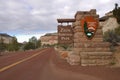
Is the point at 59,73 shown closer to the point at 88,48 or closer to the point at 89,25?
the point at 88,48

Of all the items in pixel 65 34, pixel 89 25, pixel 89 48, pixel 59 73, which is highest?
pixel 89 25

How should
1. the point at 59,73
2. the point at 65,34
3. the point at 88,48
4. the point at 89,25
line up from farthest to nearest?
1. the point at 65,34
2. the point at 89,25
3. the point at 88,48
4. the point at 59,73

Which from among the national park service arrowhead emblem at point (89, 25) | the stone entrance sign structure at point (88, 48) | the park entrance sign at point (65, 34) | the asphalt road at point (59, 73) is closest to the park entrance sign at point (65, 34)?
the park entrance sign at point (65, 34)

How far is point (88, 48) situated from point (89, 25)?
71.7 inches

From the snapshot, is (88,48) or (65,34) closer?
(88,48)

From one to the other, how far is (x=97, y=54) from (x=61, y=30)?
12.7 feet

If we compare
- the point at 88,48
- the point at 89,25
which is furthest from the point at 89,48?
the point at 89,25

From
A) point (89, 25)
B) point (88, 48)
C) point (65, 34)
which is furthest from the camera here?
point (65, 34)

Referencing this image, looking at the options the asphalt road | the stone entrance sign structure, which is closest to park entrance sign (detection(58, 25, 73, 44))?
the stone entrance sign structure

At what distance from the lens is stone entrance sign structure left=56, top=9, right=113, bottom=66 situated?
16.7m

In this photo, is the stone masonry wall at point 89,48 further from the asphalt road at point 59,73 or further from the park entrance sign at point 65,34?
the asphalt road at point 59,73

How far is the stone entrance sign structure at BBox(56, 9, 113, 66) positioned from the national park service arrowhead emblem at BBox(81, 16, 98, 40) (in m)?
0.17

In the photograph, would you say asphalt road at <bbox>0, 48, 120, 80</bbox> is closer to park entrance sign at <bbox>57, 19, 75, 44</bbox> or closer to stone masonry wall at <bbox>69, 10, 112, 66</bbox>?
stone masonry wall at <bbox>69, 10, 112, 66</bbox>

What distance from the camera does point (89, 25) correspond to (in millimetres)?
18234
